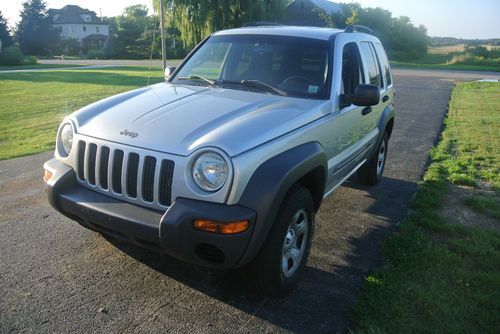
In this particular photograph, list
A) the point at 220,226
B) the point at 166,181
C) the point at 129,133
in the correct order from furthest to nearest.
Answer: the point at 129,133, the point at 166,181, the point at 220,226

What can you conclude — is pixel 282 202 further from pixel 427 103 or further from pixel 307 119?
pixel 427 103

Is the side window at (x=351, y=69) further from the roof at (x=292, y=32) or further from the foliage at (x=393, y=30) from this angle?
the foliage at (x=393, y=30)

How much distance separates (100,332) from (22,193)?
3.10m

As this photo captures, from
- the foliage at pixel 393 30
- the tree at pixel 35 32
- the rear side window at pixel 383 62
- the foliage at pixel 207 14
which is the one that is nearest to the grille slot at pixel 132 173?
the rear side window at pixel 383 62

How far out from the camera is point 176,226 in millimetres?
2631

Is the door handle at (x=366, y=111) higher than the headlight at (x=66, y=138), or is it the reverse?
the door handle at (x=366, y=111)

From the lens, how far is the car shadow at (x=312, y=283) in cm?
300

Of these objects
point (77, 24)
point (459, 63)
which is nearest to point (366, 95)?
point (459, 63)

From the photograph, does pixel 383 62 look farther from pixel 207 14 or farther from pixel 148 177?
pixel 207 14

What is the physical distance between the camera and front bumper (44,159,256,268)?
104 inches

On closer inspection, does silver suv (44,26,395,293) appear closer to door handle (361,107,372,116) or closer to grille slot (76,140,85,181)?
grille slot (76,140,85,181)

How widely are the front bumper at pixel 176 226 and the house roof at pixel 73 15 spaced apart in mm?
90923

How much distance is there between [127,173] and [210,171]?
0.63 m

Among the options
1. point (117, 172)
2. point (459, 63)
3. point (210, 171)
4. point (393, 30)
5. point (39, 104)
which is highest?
point (393, 30)
